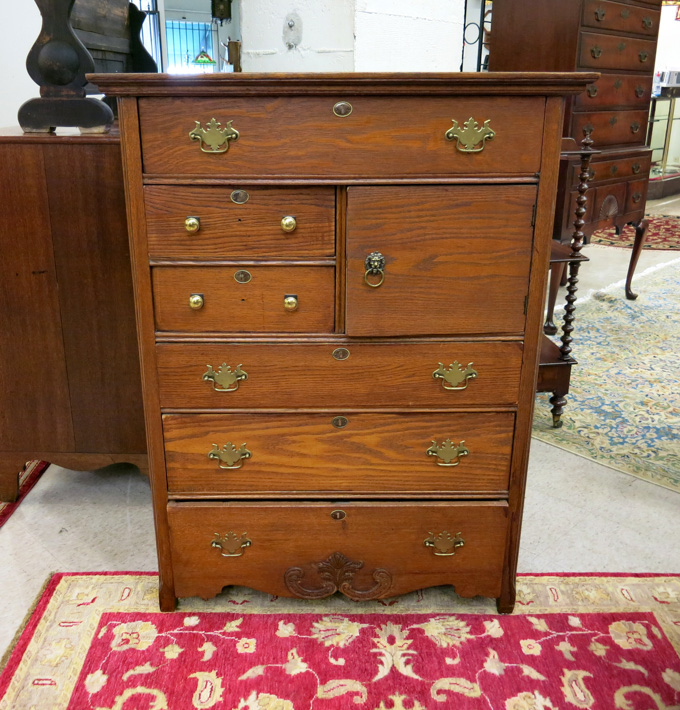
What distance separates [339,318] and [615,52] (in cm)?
255

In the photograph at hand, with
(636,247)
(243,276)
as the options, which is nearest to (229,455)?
(243,276)

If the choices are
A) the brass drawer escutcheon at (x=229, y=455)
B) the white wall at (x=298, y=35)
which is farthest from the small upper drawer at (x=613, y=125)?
the brass drawer escutcheon at (x=229, y=455)

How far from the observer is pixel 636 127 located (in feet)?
11.9

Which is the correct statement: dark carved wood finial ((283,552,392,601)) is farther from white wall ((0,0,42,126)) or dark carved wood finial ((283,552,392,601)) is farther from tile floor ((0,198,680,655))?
white wall ((0,0,42,126))

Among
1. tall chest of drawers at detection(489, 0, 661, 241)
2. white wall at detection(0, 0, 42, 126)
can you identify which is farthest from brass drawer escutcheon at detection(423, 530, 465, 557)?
white wall at detection(0, 0, 42, 126)

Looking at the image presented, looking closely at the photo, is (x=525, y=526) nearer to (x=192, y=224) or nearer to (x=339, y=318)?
(x=339, y=318)

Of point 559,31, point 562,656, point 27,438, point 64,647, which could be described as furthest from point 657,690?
point 559,31

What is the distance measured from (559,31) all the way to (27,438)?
275 cm

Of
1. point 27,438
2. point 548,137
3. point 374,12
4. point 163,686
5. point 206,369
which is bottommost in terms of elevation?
point 163,686

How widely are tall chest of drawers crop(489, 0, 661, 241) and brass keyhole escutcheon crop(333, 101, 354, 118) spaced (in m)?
1.91

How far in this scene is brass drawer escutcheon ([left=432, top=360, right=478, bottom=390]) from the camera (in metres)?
1.56

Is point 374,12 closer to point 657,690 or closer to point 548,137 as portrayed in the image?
point 548,137

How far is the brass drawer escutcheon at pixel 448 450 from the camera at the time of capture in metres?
Answer: 1.62

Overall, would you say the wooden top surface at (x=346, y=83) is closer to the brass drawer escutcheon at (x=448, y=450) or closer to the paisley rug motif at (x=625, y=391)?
the brass drawer escutcheon at (x=448, y=450)
